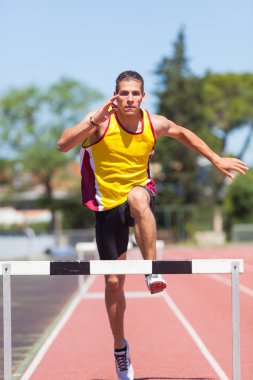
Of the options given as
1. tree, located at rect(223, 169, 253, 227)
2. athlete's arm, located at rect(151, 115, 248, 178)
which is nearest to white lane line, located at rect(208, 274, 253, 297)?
athlete's arm, located at rect(151, 115, 248, 178)

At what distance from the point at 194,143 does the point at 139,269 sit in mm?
1195

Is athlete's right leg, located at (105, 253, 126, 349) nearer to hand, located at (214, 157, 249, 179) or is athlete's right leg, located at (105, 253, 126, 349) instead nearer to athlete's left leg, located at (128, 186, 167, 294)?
athlete's left leg, located at (128, 186, 167, 294)

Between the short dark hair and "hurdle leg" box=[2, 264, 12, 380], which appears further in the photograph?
the short dark hair

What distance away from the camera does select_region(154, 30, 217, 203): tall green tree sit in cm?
5200

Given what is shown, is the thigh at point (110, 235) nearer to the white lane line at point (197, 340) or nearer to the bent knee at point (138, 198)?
the bent knee at point (138, 198)

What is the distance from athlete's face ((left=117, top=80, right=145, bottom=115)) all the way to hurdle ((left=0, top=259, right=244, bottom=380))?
1025 mm

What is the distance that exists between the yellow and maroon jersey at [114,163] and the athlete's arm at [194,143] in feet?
0.28

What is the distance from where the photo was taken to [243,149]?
6569 centimetres

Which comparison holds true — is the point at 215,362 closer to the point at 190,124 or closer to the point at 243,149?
the point at 190,124

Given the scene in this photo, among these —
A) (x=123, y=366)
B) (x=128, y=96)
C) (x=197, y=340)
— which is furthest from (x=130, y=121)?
(x=197, y=340)

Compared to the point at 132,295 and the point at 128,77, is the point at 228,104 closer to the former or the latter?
the point at 132,295

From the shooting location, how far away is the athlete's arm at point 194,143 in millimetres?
5297

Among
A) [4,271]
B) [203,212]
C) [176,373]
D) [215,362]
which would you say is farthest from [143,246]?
[203,212]

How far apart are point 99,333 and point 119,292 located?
3611 mm
